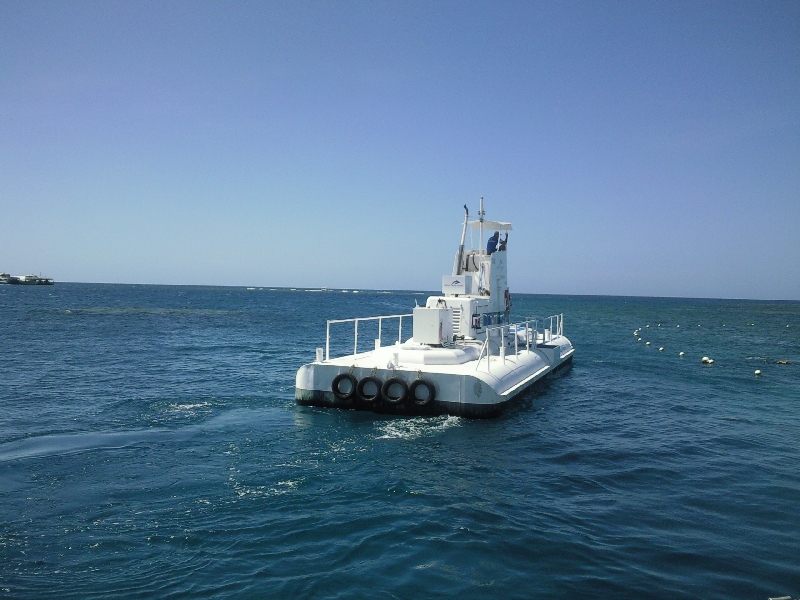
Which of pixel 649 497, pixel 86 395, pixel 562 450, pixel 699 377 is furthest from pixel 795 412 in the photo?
pixel 86 395

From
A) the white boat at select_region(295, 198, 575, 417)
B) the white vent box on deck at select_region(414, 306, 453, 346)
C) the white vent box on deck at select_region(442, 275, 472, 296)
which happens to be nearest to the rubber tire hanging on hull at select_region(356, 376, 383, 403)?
the white boat at select_region(295, 198, 575, 417)

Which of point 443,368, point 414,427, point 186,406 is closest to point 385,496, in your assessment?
point 414,427

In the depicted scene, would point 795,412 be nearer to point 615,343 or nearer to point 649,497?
point 649,497

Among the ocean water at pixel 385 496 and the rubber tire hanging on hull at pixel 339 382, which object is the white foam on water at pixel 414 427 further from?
the rubber tire hanging on hull at pixel 339 382

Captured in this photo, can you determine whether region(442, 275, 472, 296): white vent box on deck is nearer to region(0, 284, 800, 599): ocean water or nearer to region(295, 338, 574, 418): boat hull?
region(295, 338, 574, 418): boat hull

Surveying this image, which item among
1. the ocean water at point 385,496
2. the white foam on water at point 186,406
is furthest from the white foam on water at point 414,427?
the white foam on water at point 186,406

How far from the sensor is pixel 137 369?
1129 inches

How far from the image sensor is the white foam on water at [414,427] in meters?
16.6

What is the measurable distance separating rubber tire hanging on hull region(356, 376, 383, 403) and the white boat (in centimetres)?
3

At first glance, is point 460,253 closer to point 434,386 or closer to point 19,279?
point 434,386

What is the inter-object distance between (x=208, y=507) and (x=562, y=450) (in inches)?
381

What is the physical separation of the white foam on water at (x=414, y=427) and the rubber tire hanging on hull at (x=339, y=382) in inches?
69.3

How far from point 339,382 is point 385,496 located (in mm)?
7615

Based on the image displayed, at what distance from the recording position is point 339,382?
19219mm
